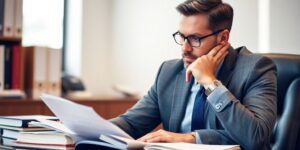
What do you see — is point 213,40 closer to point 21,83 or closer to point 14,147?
point 14,147

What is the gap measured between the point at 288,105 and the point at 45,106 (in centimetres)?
155

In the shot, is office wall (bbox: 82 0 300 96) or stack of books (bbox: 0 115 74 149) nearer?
stack of books (bbox: 0 115 74 149)

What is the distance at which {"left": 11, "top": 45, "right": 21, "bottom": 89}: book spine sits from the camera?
2689 millimetres

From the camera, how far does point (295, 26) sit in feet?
7.33

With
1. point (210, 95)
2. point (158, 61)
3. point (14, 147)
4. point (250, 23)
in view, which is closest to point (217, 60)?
point (210, 95)

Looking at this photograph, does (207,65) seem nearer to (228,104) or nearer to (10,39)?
(228,104)

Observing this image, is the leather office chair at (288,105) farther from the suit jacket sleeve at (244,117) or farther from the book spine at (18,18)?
the book spine at (18,18)

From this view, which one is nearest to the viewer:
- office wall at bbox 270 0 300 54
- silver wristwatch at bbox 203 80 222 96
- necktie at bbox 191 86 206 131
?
silver wristwatch at bbox 203 80 222 96

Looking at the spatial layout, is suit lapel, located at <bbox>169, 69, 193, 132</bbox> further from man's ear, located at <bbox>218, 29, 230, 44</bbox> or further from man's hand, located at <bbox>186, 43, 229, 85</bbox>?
man's ear, located at <bbox>218, 29, 230, 44</bbox>

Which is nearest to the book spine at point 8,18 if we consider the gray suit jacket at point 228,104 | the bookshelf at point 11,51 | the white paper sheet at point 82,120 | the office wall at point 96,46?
the bookshelf at point 11,51

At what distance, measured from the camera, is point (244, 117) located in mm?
1313

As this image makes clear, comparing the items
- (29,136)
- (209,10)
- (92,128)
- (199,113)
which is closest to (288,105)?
(199,113)

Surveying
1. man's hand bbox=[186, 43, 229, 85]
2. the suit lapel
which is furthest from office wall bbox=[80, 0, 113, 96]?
man's hand bbox=[186, 43, 229, 85]

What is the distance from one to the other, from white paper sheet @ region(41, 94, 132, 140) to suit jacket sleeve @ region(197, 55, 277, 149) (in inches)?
11.2
